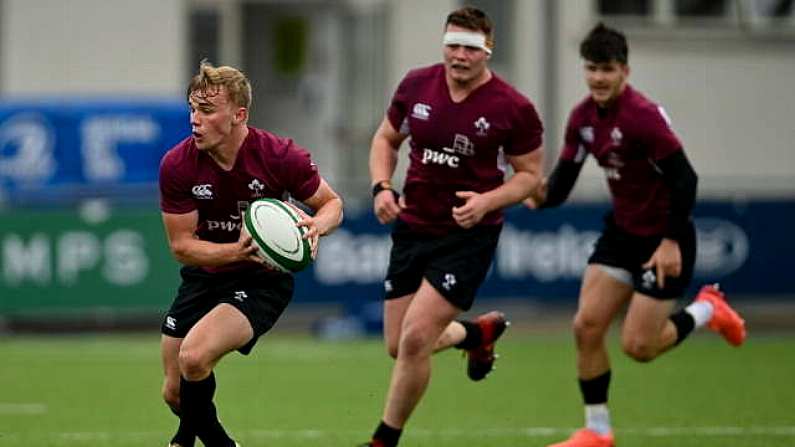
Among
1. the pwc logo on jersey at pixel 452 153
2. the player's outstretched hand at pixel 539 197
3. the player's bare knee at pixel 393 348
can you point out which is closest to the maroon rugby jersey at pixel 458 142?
the pwc logo on jersey at pixel 452 153

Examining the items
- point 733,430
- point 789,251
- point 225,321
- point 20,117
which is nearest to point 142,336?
point 20,117

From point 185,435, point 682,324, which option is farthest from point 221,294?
point 682,324

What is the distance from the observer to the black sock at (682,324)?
1139 centimetres

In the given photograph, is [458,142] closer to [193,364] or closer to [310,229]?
[310,229]

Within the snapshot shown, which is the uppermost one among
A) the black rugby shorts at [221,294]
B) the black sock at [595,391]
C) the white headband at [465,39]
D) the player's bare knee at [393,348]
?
the white headband at [465,39]

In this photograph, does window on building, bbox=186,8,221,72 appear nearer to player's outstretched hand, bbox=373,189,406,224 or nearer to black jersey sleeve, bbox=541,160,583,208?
black jersey sleeve, bbox=541,160,583,208

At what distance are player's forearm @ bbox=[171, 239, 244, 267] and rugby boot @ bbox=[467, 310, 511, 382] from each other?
2.29 m

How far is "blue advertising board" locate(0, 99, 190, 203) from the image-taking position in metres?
20.5

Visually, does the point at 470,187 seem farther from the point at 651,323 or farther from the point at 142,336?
the point at 142,336

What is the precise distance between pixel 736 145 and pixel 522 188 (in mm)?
16068

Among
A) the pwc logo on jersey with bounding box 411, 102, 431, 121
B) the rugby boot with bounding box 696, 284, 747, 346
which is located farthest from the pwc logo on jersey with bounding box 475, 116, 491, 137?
the rugby boot with bounding box 696, 284, 747, 346

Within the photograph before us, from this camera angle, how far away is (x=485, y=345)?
36.3ft

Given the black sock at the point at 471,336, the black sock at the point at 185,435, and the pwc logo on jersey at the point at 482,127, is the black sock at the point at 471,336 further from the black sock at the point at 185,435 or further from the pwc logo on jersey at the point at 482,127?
the black sock at the point at 185,435

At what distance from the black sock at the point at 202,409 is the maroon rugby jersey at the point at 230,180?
2.43 ft
